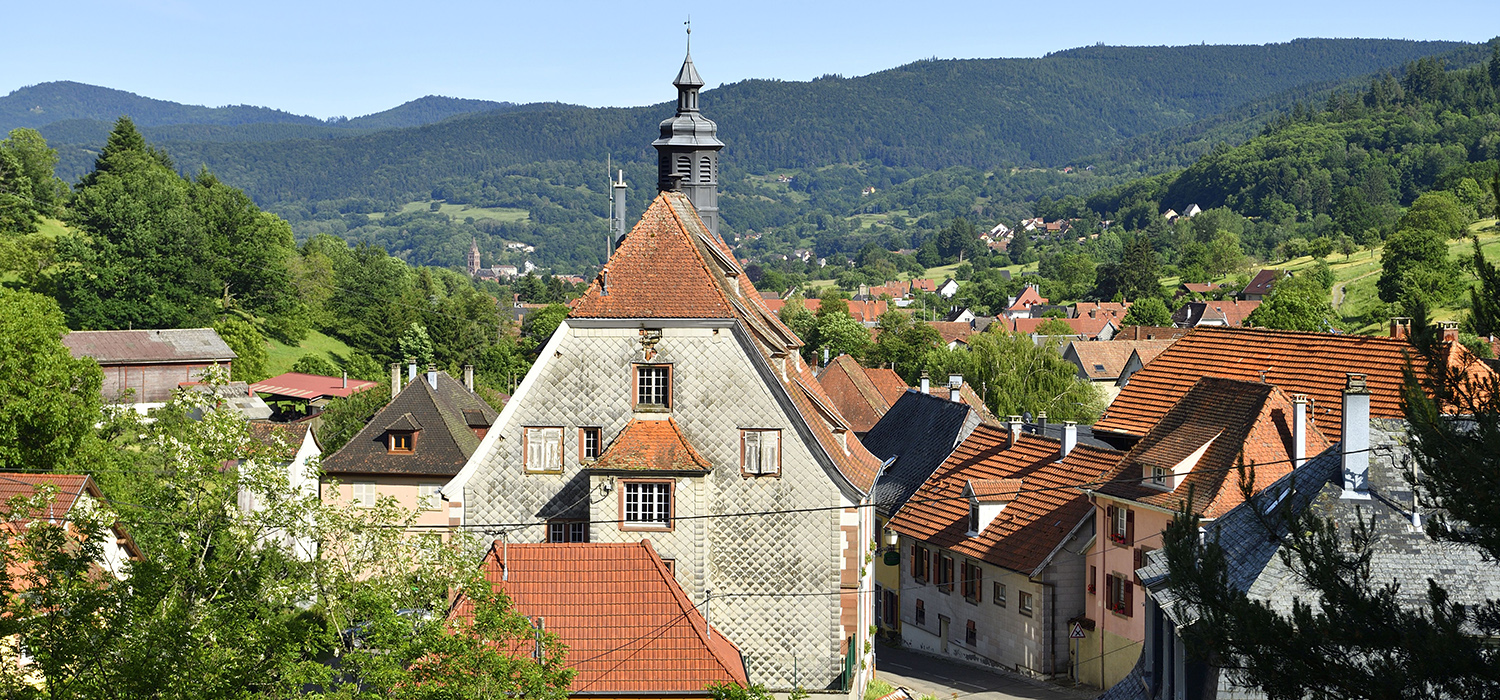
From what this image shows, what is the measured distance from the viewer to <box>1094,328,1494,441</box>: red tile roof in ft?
119

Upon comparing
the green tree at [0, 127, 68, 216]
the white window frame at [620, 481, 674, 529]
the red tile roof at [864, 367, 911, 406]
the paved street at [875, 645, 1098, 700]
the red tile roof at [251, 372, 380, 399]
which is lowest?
the paved street at [875, 645, 1098, 700]

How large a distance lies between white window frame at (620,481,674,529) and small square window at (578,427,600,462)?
1495 millimetres

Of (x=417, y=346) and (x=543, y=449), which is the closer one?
(x=543, y=449)

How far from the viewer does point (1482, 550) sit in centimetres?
1527

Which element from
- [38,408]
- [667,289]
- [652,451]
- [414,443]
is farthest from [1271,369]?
[38,408]

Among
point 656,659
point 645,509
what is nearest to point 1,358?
point 645,509

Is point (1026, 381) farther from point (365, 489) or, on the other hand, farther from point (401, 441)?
point (365, 489)

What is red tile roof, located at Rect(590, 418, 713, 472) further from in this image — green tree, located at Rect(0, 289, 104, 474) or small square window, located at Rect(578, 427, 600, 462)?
green tree, located at Rect(0, 289, 104, 474)

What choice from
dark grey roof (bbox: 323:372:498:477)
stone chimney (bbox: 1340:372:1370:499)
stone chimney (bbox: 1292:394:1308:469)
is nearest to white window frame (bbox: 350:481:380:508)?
dark grey roof (bbox: 323:372:498:477)

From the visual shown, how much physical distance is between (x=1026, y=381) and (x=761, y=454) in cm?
5919

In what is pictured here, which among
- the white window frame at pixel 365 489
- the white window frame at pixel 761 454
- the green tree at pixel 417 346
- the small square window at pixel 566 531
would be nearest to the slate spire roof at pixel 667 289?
the white window frame at pixel 761 454

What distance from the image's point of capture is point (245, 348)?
11225 cm

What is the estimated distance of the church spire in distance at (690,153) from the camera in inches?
1742

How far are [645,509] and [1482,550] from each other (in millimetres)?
17631
